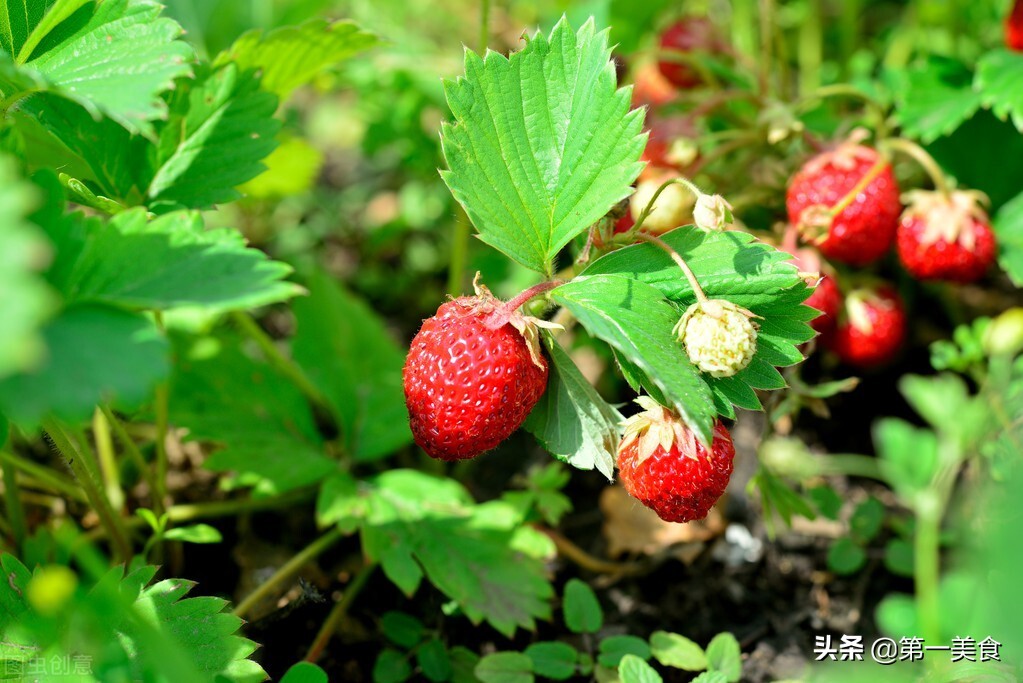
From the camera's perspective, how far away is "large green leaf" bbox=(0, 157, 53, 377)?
78 cm

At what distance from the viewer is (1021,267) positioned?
75.7 inches

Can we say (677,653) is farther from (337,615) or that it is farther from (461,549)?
(337,615)

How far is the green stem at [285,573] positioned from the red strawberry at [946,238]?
1369mm

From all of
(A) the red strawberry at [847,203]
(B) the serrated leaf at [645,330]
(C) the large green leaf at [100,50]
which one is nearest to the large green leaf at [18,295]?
(C) the large green leaf at [100,50]

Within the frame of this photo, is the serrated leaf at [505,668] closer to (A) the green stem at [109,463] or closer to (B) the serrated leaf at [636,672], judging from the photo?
(B) the serrated leaf at [636,672]

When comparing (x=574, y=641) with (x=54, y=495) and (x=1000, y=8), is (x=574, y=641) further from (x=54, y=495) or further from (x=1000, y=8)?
(x=1000, y=8)

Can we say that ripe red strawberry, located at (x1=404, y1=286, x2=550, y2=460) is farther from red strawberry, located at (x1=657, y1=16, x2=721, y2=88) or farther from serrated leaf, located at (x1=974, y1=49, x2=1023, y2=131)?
red strawberry, located at (x1=657, y1=16, x2=721, y2=88)

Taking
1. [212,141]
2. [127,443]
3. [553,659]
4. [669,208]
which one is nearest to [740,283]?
[669,208]

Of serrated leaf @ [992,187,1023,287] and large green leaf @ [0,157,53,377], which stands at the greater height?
large green leaf @ [0,157,53,377]

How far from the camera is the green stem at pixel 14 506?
165 cm

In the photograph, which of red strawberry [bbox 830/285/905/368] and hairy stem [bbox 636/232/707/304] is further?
red strawberry [bbox 830/285/905/368]

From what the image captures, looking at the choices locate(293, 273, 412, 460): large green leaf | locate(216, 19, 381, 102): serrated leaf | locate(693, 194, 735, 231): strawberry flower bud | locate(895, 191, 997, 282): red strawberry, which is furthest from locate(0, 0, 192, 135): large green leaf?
locate(895, 191, 997, 282): red strawberry

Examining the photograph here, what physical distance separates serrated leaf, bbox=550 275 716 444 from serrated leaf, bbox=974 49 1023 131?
1057mm

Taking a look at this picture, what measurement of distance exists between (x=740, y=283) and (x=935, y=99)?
39.9 inches
